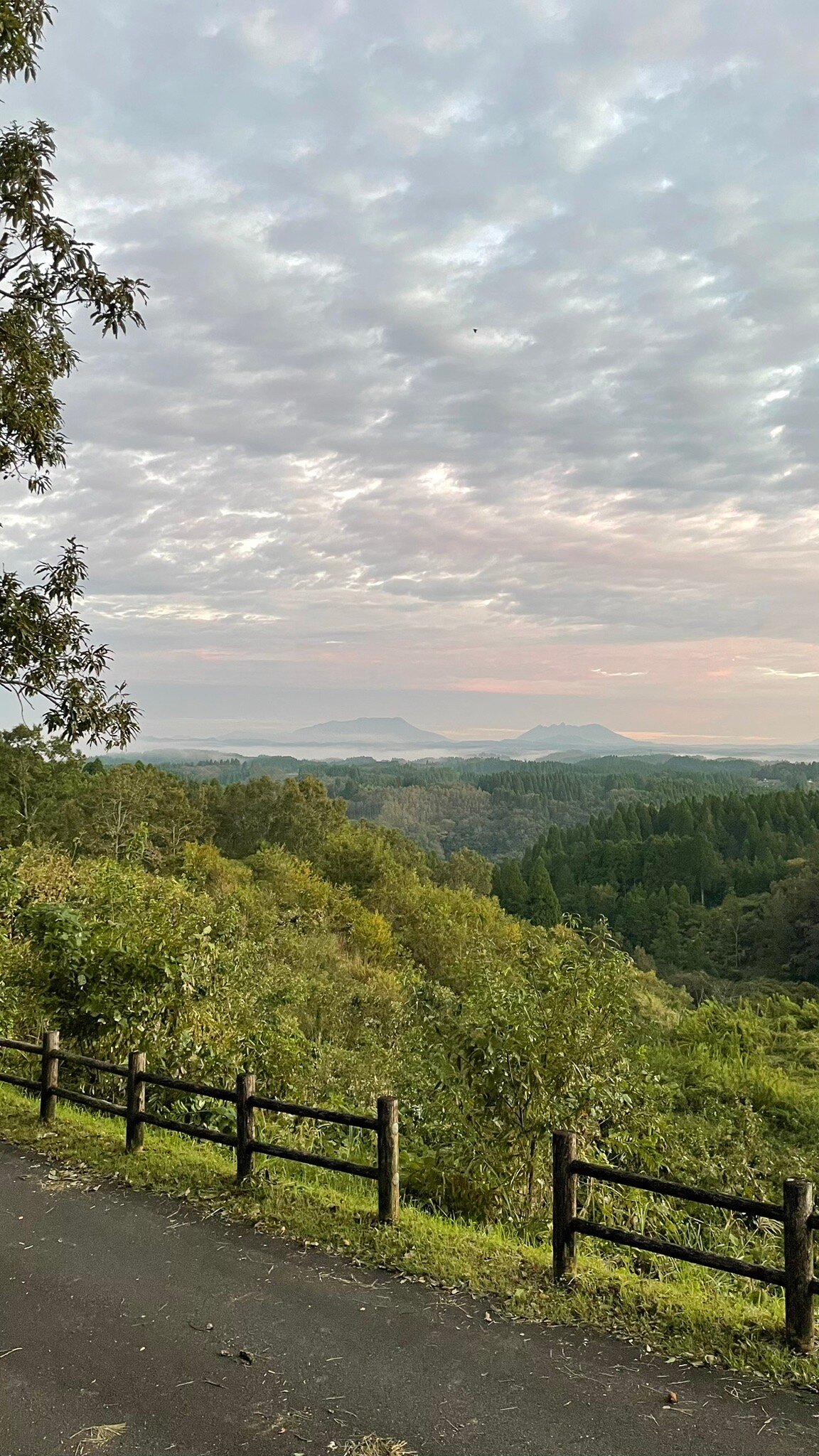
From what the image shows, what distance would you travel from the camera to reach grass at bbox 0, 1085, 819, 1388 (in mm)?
5348

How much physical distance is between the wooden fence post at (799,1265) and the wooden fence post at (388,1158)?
295cm

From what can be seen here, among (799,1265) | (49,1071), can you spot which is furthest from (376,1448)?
(49,1071)

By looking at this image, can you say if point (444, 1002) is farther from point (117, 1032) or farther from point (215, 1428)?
point (215, 1428)

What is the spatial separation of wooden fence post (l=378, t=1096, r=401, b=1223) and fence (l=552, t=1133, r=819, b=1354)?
1.37m

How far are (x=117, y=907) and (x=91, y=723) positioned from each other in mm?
4380

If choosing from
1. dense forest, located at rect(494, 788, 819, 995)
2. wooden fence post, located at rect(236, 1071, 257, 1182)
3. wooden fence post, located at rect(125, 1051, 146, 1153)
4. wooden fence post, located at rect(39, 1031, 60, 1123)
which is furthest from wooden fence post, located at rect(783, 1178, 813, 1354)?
dense forest, located at rect(494, 788, 819, 995)

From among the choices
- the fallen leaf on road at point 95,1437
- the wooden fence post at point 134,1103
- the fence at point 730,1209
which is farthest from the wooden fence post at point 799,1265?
the wooden fence post at point 134,1103

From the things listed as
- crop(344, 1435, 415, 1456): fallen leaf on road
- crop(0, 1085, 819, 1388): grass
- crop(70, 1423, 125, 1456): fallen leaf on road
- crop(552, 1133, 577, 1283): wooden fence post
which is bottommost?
crop(0, 1085, 819, 1388): grass

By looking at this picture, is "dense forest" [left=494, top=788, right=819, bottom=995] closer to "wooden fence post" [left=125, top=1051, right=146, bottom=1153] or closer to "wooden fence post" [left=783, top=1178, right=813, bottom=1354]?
"wooden fence post" [left=125, top=1051, right=146, bottom=1153]

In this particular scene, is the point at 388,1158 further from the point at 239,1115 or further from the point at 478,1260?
the point at 239,1115

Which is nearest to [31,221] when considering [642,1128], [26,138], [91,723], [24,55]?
[26,138]

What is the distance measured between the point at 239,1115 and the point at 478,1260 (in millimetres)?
2547

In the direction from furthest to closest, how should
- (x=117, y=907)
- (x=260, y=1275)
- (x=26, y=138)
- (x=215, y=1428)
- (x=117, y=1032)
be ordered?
(x=117, y=907) < (x=117, y=1032) < (x=26, y=138) < (x=260, y=1275) < (x=215, y=1428)

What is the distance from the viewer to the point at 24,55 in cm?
793
